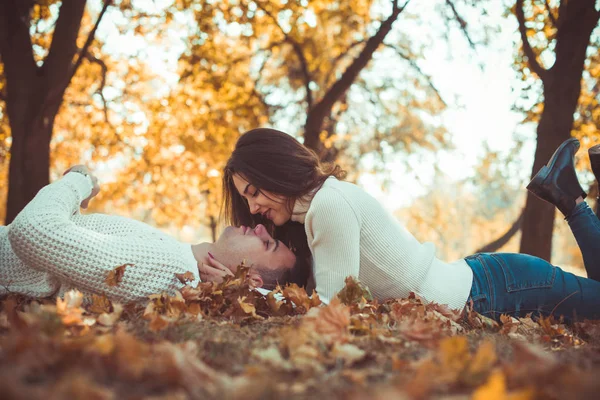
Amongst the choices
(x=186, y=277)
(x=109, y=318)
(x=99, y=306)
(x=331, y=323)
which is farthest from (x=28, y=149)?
(x=331, y=323)

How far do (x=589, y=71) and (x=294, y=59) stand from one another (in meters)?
5.85

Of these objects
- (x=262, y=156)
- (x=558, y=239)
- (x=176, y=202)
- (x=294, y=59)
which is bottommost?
(x=558, y=239)

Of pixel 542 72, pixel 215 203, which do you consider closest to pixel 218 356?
pixel 542 72

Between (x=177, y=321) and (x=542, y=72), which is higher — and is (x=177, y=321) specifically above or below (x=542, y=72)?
below

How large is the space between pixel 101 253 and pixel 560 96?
4.84m

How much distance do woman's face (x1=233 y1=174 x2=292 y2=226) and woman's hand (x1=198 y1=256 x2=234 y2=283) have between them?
1.38 feet

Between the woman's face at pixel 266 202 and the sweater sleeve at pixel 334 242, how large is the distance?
1.57 feet

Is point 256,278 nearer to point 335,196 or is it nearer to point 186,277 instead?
point 186,277

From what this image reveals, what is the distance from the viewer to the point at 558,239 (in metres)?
41.7

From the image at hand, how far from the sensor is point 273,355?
1679 mm

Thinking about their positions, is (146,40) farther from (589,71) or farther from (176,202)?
(589,71)

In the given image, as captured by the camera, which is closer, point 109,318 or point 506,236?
point 109,318

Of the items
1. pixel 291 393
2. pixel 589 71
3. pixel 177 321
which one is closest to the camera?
pixel 291 393

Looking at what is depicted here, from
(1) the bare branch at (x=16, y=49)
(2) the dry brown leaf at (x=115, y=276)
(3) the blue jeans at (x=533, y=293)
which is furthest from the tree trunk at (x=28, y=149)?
(3) the blue jeans at (x=533, y=293)
